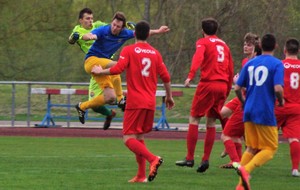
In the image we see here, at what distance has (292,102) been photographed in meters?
14.3

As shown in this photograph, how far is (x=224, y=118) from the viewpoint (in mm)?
15297

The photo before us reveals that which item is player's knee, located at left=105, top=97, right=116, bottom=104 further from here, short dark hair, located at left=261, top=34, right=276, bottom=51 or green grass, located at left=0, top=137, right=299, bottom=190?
short dark hair, located at left=261, top=34, right=276, bottom=51

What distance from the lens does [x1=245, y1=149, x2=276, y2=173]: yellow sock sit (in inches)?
445

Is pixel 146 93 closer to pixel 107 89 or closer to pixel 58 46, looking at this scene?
pixel 107 89

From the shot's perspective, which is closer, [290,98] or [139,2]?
[290,98]

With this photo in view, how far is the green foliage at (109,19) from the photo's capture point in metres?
35.2

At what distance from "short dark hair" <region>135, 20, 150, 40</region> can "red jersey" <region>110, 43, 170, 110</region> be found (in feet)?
0.38

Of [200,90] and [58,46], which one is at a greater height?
[200,90]

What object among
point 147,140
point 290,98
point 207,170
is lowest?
point 147,140

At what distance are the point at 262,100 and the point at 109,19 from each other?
87.1 feet

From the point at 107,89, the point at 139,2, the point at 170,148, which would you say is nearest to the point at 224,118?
the point at 107,89

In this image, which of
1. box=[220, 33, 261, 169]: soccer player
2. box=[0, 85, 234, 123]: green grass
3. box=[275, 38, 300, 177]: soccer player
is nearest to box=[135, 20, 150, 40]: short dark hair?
box=[220, 33, 261, 169]: soccer player

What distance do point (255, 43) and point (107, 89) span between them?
3.51m

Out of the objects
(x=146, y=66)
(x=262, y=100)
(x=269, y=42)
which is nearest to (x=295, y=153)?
(x=262, y=100)
